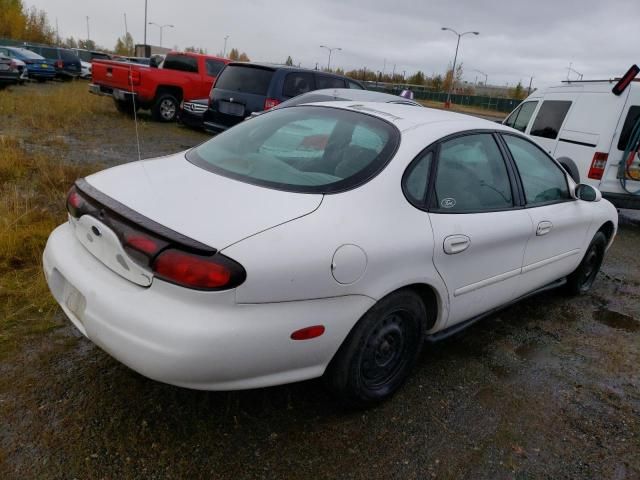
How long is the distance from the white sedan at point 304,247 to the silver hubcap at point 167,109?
11012 millimetres

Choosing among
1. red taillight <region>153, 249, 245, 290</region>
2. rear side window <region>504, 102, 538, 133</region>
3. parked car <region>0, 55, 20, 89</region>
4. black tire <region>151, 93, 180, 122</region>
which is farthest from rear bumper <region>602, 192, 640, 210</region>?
parked car <region>0, 55, 20, 89</region>

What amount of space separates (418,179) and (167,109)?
1225 centimetres

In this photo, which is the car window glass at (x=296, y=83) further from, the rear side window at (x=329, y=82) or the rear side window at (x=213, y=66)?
the rear side window at (x=213, y=66)

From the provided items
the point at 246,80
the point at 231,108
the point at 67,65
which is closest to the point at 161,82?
the point at 246,80

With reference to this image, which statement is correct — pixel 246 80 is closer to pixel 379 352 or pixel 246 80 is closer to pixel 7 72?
pixel 379 352

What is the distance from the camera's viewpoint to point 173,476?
207 cm

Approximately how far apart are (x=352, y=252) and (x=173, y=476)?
3.96 ft

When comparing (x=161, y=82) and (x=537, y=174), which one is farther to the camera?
(x=161, y=82)

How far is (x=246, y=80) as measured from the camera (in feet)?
32.0

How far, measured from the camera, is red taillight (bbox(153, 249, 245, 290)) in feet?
6.21

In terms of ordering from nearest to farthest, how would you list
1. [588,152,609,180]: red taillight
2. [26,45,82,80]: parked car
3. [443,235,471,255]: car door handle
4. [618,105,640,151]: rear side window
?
1. [443,235,471,255]: car door handle
2. [618,105,640,151]: rear side window
3. [588,152,609,180]: red taillight
4. [26,45,82,80]: parked car

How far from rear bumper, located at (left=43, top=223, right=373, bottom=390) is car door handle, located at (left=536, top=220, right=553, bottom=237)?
67.9 inches

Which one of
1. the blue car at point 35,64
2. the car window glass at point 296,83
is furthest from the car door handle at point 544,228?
the blue car at point 35,64

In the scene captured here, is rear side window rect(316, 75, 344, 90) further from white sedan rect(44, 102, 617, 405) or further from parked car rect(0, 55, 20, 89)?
parked car rect(0, 55, 20, 89)
